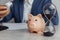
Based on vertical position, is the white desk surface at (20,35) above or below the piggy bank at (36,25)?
below

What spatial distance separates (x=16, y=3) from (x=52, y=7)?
712mm

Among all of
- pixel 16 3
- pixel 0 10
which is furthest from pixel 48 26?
pixel 16 3

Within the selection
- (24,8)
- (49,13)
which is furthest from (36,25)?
(24,8)

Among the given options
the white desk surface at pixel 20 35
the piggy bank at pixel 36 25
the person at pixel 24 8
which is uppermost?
the person at pixel 24 8

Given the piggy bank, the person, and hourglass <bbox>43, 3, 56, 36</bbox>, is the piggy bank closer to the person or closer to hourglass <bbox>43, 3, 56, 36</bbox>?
hourglass <bbox>43, 3, 56, 36</bbox>

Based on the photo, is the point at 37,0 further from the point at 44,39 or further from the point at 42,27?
the point at 44,39

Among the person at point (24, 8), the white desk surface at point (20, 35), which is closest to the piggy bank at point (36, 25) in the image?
the white desk surface at point (20, 35)

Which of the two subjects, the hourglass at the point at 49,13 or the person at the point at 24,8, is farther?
the person at the point at 24,8

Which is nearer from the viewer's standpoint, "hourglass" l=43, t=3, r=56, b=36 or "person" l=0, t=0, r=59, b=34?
"hourglass" l=43, t=3, r=56, b=36

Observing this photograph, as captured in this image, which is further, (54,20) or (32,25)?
(54,20)

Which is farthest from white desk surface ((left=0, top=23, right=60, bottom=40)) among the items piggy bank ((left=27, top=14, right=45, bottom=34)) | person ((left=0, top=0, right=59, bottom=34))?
person ((left=0, top=0, right=59, bottom=34))

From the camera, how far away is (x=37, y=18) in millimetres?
1202

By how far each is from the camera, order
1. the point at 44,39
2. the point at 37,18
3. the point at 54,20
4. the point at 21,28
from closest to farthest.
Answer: the point at 44,39 → the point at 37,18 → the point at 21,28 → the point at 54,20

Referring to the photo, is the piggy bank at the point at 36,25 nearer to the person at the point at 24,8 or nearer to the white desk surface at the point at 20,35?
the white desk surface at the point at 20,35
